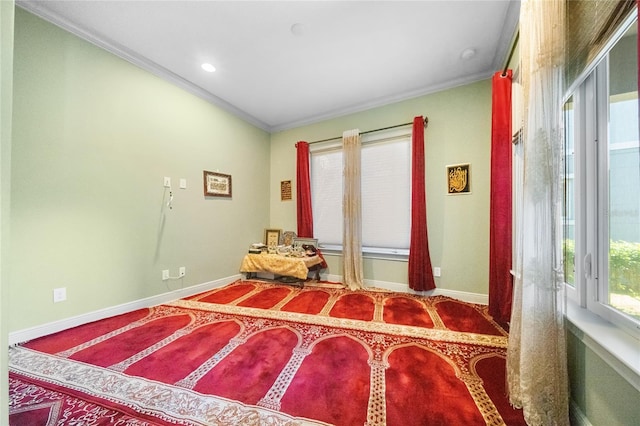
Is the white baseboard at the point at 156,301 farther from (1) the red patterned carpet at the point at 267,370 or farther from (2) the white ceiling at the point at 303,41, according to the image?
(2) the white ceiling at the point at 303,41

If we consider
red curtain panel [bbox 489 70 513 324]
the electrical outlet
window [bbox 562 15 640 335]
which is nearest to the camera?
window [bbox 562 15 640 335]

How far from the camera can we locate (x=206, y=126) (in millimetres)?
3082

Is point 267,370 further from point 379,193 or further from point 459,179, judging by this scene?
point 459,179

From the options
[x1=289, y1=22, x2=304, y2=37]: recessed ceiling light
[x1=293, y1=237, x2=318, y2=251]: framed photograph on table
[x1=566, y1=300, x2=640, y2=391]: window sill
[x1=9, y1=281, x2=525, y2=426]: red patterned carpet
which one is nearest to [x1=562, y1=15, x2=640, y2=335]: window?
[x1=566, y1=300, x2=640, y2=391]: window sill

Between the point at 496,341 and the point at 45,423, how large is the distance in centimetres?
284

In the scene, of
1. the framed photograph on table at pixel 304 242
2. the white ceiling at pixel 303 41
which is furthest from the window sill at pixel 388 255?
the white ceiling at pixel 303 41

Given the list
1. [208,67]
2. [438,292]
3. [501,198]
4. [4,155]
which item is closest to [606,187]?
[501,198]

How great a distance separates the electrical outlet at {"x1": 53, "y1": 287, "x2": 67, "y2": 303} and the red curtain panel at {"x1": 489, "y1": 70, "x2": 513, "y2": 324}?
155 inches

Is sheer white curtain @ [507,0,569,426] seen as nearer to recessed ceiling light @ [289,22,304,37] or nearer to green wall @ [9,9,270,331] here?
recessed ceiling light @ [289,22,304,37]

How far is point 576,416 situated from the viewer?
104cm

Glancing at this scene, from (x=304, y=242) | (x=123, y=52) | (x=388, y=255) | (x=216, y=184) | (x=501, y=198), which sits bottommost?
(x=388, y=255)

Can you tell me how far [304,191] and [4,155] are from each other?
304 cm

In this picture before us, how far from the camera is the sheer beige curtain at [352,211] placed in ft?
10.6

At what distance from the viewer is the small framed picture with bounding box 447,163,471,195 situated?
2.71 meters
